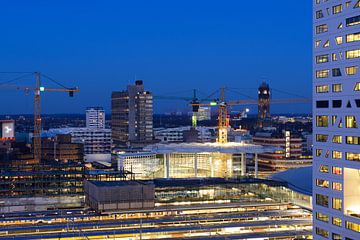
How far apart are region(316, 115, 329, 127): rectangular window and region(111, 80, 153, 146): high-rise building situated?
368 feet

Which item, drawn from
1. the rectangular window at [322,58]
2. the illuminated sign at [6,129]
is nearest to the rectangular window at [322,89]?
the rectangular window at [322,58]

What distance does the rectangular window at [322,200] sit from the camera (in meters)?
29.8

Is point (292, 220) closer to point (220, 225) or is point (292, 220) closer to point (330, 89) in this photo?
point (220, 225)

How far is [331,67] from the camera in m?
29.2

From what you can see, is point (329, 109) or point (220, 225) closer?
point (329, 109)

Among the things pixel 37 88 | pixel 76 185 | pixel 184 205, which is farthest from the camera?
pixel 37 88

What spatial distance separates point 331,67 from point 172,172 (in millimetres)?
66498

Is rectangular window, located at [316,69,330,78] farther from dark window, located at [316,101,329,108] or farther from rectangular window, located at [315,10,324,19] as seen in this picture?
rectangular window, located at [315,10,324,19]

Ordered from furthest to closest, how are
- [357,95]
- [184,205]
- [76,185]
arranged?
[76,185]
[184,205]
[357,95]

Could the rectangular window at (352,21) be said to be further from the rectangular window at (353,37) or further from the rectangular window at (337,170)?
the rectangular window at (337,170)

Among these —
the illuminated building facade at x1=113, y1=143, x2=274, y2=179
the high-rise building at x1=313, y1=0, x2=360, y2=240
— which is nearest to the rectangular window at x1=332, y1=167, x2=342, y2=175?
the high-rise building at x1=313, y1=0, x2=360, y2=240

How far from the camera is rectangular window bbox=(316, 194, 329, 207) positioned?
29.8m

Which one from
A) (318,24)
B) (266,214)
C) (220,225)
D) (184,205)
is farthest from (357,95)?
(184,205)

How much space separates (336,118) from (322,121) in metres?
1.30
